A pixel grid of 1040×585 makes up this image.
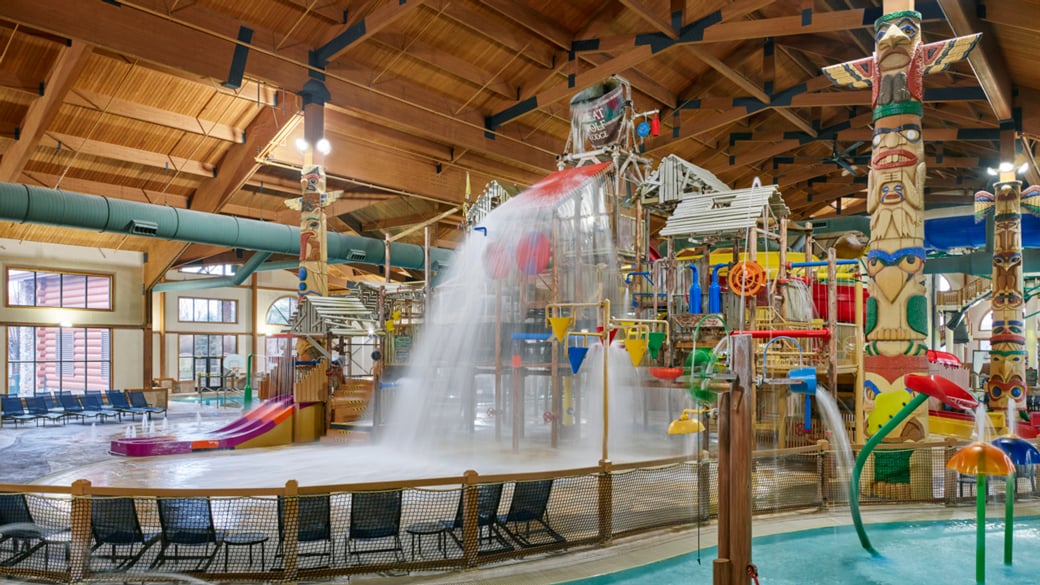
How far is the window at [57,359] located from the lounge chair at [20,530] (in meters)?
21.9

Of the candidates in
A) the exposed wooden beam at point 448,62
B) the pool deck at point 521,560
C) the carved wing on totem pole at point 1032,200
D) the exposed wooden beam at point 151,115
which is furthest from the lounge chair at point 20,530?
the carved wing on totem pole at point 1032,200

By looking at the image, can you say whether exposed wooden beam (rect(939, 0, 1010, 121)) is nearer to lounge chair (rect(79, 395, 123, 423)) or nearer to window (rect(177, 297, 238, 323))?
lounge chair (rect(79, 395, 123, 423))

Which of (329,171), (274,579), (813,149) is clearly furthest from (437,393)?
(813,149)

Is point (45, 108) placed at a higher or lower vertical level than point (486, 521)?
higher

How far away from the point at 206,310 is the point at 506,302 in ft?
71.5

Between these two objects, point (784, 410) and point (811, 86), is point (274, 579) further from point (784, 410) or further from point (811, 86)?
point (811, 86)

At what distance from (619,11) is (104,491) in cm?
1502

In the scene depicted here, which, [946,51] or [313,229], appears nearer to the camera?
[946,51]

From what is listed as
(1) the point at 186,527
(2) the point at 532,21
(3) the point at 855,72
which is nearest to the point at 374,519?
(1) the point at 186,527

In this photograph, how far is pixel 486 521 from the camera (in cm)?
718

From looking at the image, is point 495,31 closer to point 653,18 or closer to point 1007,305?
point 653,18

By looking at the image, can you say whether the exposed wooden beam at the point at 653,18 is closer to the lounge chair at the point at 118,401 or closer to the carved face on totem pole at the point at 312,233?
the carved face on totem pole at the point at 312,233

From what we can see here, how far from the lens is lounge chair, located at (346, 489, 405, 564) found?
6.78 meters

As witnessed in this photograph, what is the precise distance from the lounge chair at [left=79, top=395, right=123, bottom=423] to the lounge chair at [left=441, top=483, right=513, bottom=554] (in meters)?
17.2
